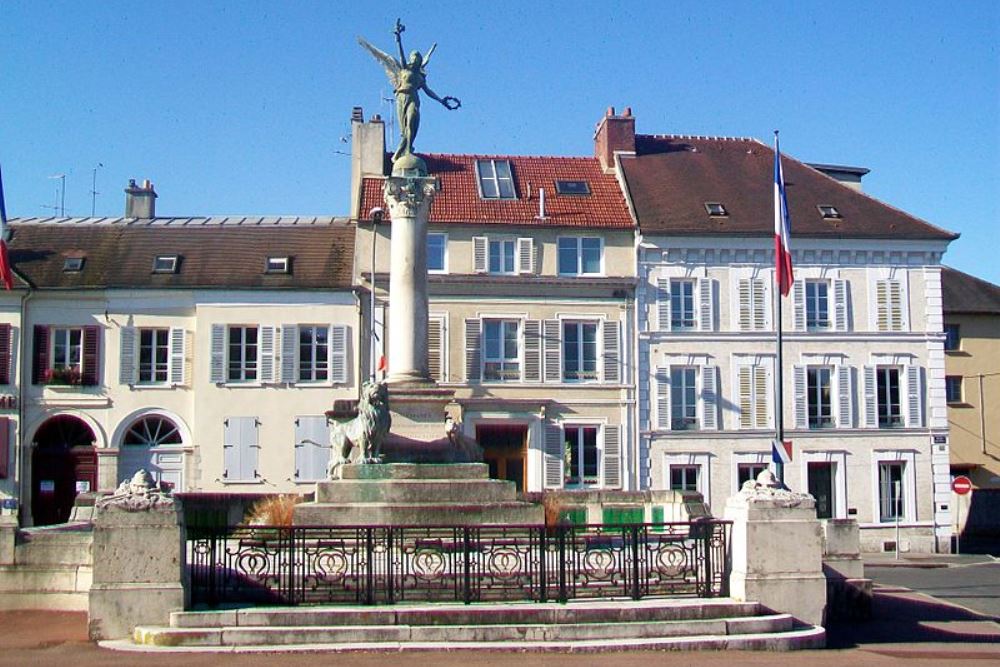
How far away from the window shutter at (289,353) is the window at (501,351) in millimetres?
6044

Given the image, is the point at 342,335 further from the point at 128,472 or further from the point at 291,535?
the point at 291,535

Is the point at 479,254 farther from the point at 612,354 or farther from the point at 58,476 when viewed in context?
the point at 58,476

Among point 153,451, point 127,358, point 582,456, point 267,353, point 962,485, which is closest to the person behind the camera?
point 962,485

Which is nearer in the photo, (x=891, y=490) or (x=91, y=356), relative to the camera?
(x=91, y=356)

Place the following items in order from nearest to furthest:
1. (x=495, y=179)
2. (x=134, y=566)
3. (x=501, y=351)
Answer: (x=134, y=566), (x=501, y=351), (x=495, y=179)

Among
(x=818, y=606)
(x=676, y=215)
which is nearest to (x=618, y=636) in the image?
(x=818, y=606)

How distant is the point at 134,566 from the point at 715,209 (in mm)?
31765

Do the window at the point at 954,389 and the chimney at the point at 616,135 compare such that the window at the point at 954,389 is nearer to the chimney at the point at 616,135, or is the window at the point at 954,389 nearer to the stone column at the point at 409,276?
the chimney at the point at 616,135

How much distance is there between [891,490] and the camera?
4147 cm

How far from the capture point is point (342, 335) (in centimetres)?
4009

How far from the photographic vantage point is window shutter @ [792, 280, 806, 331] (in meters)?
41.8

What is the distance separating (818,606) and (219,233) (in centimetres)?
3195

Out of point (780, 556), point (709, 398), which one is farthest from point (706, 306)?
point (780, 556)

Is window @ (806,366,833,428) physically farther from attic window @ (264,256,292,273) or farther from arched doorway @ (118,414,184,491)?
arched doorway @ (118,414,184,491)
